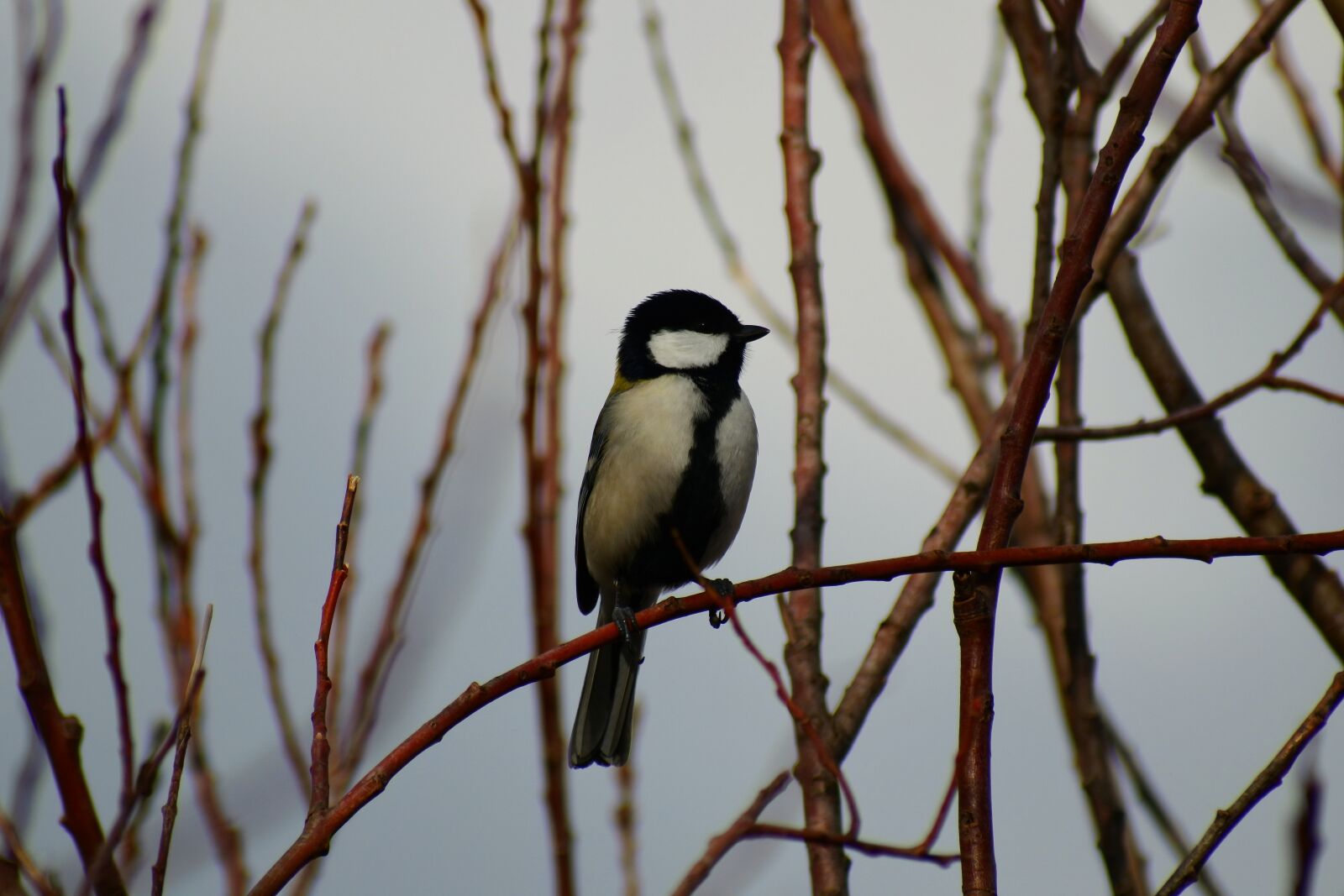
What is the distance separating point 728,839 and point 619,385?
2810mm

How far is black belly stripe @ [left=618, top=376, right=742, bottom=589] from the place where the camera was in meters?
4.01

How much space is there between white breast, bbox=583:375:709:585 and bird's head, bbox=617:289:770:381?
0.62 ft

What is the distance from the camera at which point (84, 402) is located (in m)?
1.86

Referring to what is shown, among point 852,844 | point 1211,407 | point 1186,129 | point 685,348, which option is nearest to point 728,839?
point 852,844

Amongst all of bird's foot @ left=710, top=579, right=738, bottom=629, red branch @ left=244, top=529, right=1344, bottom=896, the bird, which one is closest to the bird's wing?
the bird

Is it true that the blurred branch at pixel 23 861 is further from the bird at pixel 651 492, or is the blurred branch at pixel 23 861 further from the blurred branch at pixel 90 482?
the bird at pixel 651 492

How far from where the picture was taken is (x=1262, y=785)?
163 centimetres

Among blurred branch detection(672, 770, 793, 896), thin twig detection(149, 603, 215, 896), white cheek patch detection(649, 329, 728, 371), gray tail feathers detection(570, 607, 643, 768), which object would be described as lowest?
gray tail feathers detection(570, 607, 643, 768)

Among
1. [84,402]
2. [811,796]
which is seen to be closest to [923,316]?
[811,796]

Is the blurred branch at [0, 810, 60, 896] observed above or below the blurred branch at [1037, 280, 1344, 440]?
below

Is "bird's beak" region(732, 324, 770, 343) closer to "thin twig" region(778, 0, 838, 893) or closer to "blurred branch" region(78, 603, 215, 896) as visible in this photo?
"thin twig" region(778, 0, 838, 893)

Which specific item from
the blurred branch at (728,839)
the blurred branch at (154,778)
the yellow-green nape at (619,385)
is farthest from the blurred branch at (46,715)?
the yellow-green nape at (619,385)

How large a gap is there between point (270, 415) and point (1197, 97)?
2.25m

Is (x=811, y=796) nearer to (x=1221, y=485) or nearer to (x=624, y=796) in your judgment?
(x=624, y=796)
